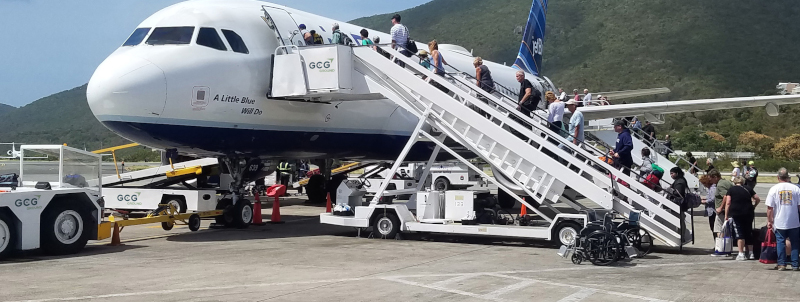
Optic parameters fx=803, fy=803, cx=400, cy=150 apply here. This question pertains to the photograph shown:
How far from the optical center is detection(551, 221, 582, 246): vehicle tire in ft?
41.2

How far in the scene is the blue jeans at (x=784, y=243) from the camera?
35.7ft

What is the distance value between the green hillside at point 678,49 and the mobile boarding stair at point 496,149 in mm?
55430

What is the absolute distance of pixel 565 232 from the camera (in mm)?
12695

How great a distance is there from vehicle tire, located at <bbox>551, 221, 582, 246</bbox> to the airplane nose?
678 centimetres

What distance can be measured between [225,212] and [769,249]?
388 inches

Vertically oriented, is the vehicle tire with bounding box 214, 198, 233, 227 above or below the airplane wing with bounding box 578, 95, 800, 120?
below

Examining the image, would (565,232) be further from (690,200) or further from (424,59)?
(424,59)

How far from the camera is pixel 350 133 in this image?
57.5 ft

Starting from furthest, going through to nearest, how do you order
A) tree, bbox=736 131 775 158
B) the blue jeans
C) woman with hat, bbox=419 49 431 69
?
tree, bbox=736 131 775 158 → woman with hat, bbox=419 49 431 69 → the blue jeans

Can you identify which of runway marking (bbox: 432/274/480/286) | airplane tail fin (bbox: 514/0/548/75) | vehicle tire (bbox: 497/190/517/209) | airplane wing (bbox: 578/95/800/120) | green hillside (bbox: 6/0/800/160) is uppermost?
green hillside (bbox: 6/0/800/160)

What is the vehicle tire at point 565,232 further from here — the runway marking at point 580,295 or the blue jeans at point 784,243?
the runway marking at point 580,295

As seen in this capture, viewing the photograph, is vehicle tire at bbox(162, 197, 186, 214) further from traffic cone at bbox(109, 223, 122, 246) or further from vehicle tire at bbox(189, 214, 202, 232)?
traffic cone at bbox(109, 223, 122, 246)

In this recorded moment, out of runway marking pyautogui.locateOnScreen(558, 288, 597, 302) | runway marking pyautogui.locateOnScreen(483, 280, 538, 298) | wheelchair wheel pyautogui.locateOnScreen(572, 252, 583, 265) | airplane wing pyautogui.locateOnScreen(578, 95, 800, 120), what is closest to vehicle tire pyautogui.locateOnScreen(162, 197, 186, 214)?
wheelchair wheel pyautogui.locateOnScreen(572, 252, 583, 265)

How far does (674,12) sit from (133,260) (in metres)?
95.1
